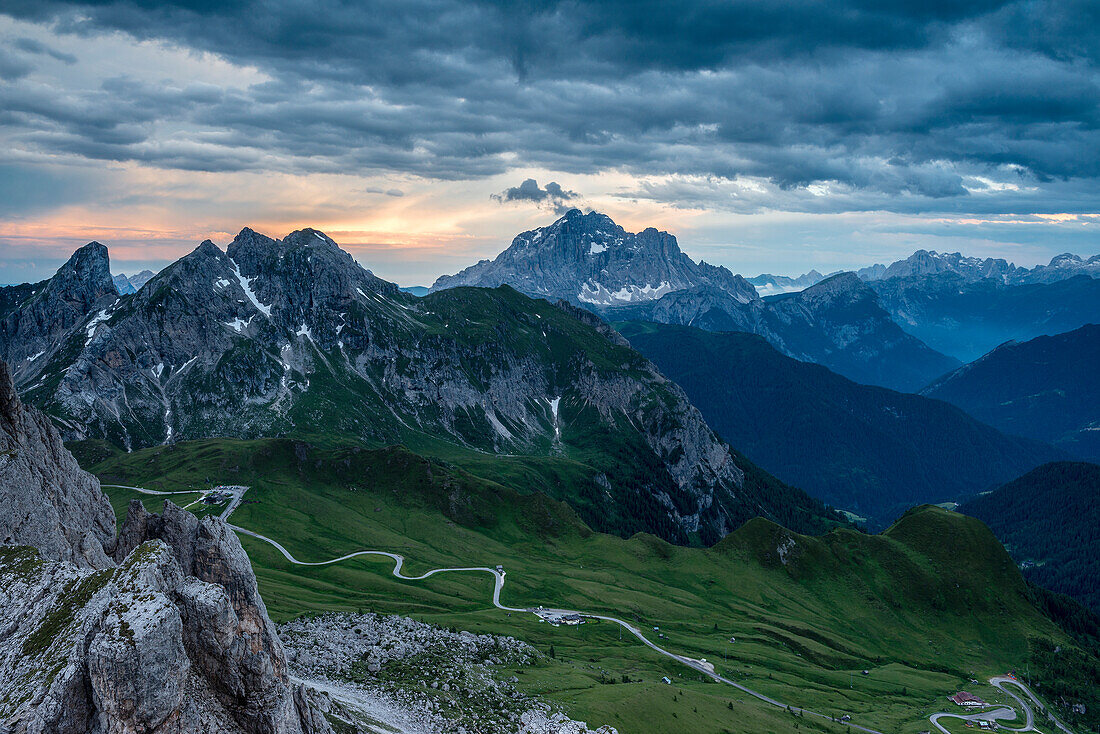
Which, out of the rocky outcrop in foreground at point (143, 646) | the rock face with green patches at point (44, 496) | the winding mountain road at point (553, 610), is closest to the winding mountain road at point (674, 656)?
the winding mountain road at point (553, 610)

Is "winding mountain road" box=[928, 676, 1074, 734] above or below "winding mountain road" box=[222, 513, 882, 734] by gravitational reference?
below

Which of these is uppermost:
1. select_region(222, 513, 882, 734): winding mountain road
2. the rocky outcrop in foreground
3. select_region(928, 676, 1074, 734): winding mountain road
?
the rocky outcrop in foreground

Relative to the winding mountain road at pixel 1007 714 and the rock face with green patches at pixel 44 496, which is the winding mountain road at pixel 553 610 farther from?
the rock face with green patches at pixel 44 496

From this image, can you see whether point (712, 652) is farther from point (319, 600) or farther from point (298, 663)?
point (298, 663)

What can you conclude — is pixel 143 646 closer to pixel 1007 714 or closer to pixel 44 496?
pixel 44 496

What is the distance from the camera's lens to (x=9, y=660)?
1473 inches

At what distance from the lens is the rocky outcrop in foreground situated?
35.8 meters

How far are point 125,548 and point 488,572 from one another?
450 feet

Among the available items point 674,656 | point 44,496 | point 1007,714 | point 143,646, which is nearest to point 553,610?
point 674,656

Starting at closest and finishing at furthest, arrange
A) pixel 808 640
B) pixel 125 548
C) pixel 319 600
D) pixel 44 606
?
pixel 44 606 → pixel 125 548 → pixel 319 600 → pixel 808 640

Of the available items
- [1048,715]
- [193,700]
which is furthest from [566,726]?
[1048,715]

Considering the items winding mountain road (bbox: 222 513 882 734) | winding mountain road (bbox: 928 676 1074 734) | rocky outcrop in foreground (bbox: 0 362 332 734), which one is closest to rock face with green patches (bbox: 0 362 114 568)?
rocky outcrop in foreground (bbox: 0 362 332 734)

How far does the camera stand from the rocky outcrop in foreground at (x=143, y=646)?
1407 inches

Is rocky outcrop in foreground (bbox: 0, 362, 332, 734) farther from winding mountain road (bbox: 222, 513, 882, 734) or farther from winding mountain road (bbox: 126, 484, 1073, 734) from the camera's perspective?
winding mountain road (bbox: 126, 484, 1073, 734)
